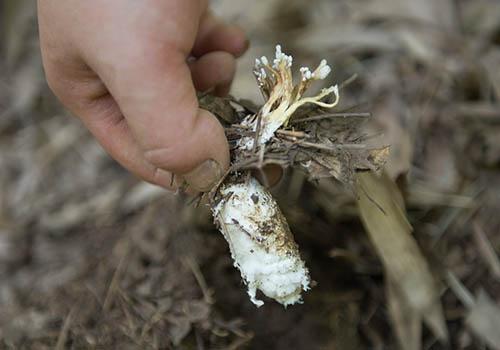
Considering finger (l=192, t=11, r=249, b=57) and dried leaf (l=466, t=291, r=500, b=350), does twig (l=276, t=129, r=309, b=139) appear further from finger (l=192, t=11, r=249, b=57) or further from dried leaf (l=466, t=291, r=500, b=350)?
dried leaf (l=466, t=291, r=500, b=350)

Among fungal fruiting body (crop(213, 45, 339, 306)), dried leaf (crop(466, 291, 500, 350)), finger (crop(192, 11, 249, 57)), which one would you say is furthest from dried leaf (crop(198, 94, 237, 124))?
dried leaf (crop(466, 291, 500, 350))

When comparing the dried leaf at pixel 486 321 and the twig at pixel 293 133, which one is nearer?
the twig at pixel 293 133

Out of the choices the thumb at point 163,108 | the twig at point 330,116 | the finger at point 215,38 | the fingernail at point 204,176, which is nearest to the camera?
the thumb at point 163,108

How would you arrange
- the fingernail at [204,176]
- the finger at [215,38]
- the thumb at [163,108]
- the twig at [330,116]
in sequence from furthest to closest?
the finger at [215,38]
the twig at [330,116]
the fingernail at [204,176]
the thumb at [163,108]

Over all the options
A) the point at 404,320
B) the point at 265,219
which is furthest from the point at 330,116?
the point at 404,320

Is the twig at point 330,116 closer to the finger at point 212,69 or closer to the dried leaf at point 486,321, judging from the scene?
the finger at point 212,69

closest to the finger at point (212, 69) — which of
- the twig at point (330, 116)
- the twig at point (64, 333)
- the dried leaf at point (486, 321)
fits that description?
the twig at point (330, 116)

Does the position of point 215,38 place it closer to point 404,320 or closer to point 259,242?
point 259,242
